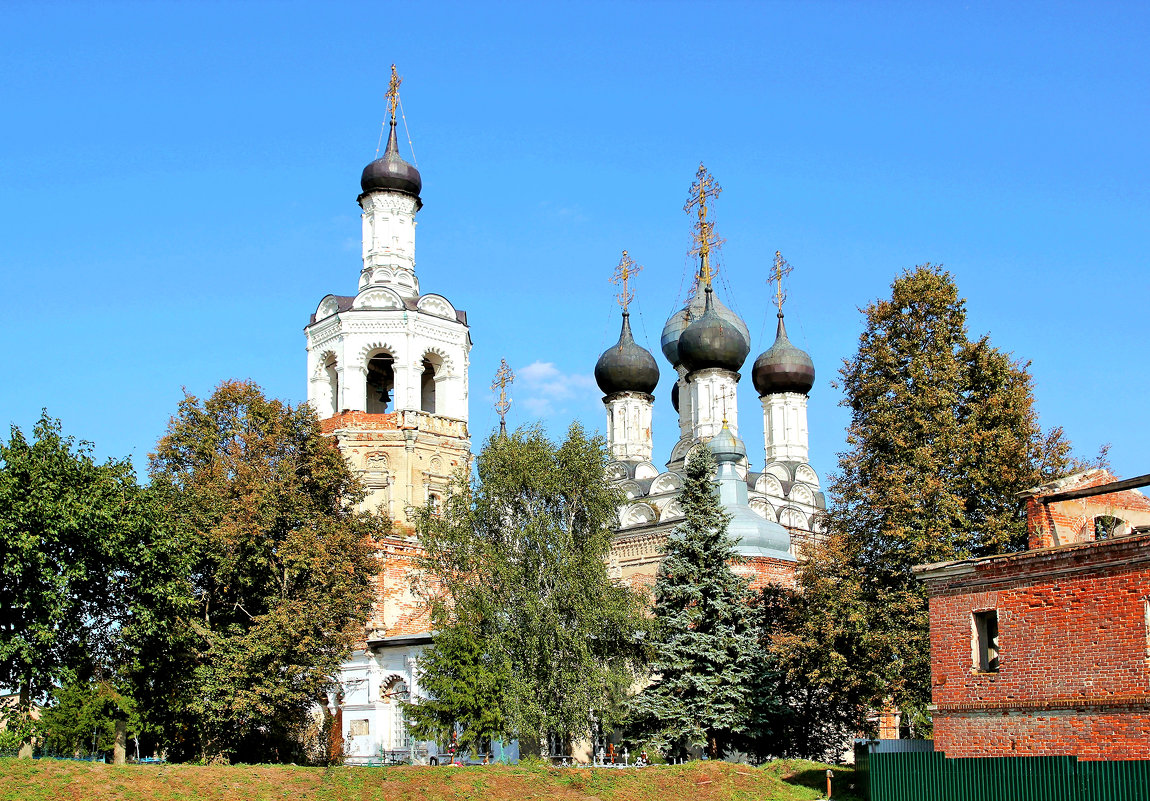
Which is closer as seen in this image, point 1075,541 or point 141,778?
point 1075,541

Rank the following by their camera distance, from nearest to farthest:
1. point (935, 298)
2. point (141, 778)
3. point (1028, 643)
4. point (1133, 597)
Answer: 1. point (1133, 597)
2. point (1028, 643)
3. point (141, 778)
4. point (935, 298)

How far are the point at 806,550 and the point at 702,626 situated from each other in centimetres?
244

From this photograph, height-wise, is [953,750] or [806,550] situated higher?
[806,550]

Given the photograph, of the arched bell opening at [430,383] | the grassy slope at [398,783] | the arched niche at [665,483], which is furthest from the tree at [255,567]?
the arched niche at [665,483]

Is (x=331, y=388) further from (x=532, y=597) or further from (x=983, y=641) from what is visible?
(x=983, y=641)

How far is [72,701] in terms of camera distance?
93.2ft

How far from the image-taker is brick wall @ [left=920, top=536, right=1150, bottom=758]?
13586 millimetres

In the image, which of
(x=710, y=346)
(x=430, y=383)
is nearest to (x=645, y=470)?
(x=710, y=346)

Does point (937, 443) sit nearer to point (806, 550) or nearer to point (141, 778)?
point (806, 550)

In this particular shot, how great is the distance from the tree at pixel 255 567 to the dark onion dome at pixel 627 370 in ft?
65.3

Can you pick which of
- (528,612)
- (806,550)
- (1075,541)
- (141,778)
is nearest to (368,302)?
(528,612)

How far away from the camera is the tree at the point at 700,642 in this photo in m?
22.2

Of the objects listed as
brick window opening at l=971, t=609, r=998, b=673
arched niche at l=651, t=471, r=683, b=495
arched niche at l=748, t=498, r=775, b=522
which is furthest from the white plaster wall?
brick window opening at l=971, t=609, r=998, b=673

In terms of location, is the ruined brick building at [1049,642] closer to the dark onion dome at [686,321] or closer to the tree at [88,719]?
the tree at [88,719]
